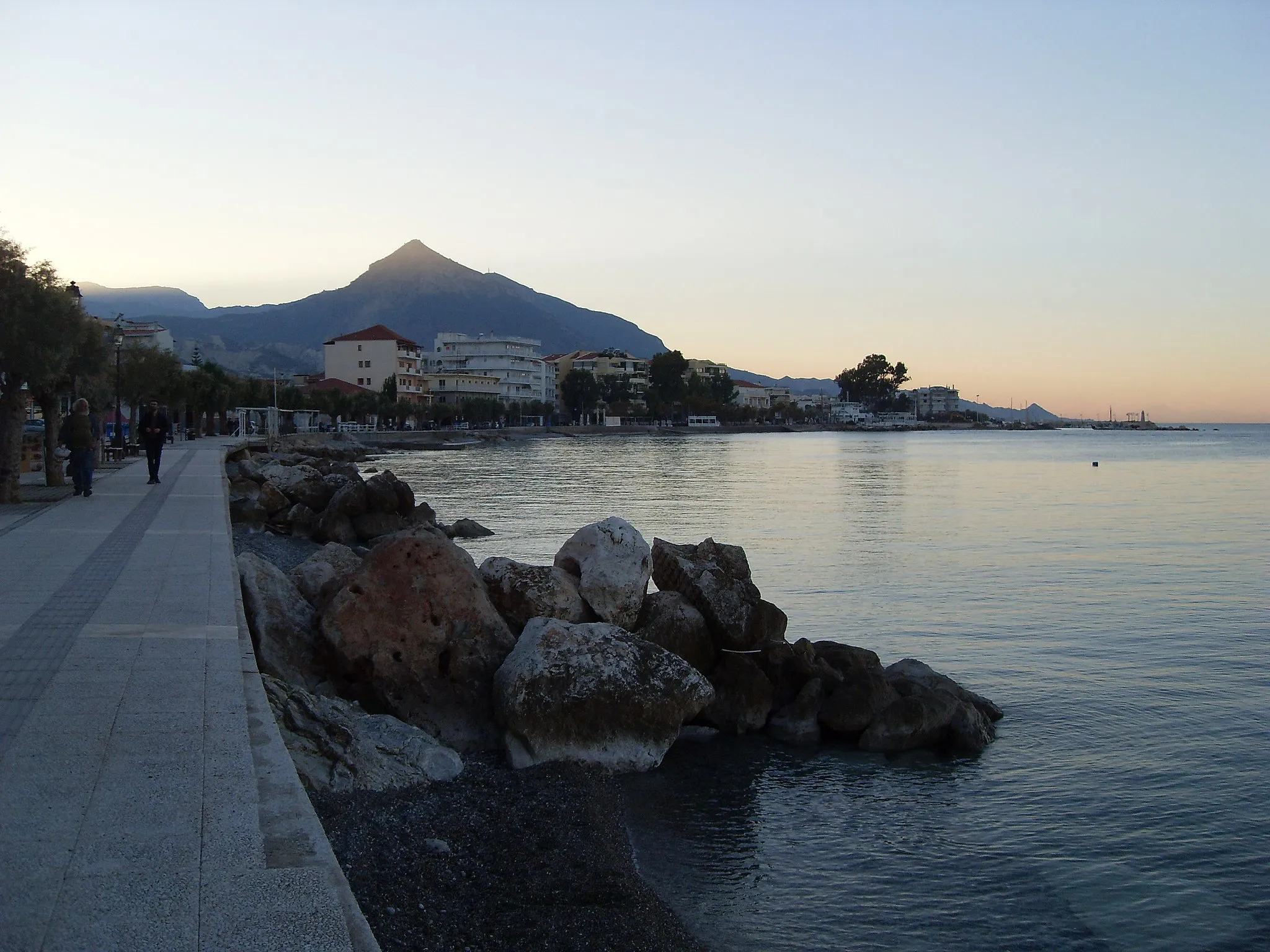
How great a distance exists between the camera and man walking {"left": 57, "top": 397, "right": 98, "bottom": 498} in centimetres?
2095

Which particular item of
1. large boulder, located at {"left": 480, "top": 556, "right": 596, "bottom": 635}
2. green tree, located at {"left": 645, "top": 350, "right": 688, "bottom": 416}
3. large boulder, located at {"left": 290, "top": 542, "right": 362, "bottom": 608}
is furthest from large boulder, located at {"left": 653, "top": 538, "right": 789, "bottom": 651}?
green tree, located at {"left": 645, "top": 350, "right": 688, "bottom": 416}

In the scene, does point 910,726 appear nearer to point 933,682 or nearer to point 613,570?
point 933,682

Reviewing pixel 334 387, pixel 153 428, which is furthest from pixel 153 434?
pixel 334 387

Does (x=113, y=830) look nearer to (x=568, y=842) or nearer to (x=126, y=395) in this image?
(x=568, y=842)

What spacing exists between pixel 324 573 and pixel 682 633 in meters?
5.20

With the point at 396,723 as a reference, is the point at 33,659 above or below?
above

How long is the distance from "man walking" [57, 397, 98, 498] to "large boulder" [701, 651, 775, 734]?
49.1 feet

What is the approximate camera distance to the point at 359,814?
317 inches

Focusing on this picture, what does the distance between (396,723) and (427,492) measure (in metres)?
39.0

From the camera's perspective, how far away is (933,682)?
13.0 metres

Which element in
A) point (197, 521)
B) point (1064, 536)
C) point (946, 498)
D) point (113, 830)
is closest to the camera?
point (113, 830)

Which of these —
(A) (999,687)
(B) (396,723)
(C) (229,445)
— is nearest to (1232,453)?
(C) (229,445)

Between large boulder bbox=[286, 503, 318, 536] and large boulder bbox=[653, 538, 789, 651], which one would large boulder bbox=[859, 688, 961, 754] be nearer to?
large boulder bbox=[653, 538, 789, 651]

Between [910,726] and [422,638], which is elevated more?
[422,638]
